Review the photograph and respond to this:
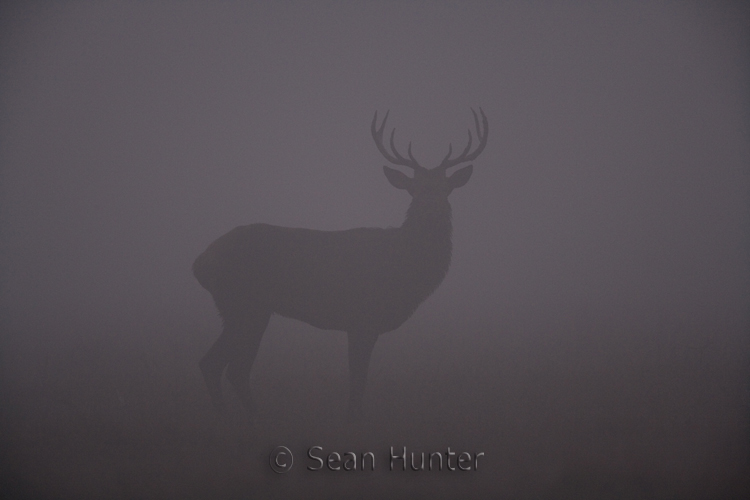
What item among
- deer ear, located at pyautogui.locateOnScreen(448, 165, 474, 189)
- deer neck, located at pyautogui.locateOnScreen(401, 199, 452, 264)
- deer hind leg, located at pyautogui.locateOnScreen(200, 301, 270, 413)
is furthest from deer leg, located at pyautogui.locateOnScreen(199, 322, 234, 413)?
deer ear, located at pyautogui.locateOnScreen(448, 165, 474, 189)

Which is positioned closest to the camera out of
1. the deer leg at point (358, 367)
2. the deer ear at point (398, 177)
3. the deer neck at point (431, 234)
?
the deer leg at point (358, 367)

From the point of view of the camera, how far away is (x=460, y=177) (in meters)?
3.75

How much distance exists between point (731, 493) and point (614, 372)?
1.07m

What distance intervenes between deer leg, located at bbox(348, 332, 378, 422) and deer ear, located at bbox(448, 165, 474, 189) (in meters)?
1.36

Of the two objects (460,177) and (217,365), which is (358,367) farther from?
(460,177)

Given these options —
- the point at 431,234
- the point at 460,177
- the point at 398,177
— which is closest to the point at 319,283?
the point at 431,234

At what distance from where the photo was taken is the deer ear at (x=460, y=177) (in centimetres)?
374

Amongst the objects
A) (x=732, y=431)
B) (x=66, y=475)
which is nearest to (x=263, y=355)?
(x=66, y=475)

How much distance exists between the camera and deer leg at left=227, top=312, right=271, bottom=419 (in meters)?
3.53

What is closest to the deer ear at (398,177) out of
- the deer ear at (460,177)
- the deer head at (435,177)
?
the deer head at (435,177)

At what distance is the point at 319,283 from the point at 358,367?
2.27ft

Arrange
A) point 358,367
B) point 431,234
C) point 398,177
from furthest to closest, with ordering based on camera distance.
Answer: point 398,177 < point 431,234 < point 358,367

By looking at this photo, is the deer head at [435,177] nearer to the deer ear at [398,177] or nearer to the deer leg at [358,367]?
the deer ear at [398,177]

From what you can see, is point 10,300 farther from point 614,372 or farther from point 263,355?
point 614,372
